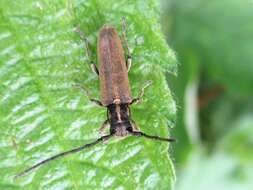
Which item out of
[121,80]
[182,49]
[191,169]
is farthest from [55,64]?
[191,169]

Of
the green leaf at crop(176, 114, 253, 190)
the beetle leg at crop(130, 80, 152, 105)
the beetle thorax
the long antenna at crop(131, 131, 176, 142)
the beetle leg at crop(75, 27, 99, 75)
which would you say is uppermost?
the beetle leg at crop(75, 27, 99, 75)

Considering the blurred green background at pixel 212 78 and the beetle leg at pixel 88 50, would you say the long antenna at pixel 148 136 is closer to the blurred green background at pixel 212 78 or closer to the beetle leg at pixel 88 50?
the beetle leg at pixel 88 50

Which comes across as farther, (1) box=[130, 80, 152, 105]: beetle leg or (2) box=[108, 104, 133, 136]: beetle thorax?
(2) box=[108, 104, 133, 136]: beetle thorax

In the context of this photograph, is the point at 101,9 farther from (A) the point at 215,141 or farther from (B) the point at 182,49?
(A) the point at 215,141

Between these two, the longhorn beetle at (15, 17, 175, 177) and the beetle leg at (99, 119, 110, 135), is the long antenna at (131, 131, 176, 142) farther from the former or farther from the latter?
the beetle leg at (99, 119, 110, 135)

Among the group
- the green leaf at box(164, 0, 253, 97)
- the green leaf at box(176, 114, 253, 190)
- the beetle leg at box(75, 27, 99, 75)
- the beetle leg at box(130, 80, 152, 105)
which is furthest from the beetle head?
the green leaf at box(176, 114, 253, 190)

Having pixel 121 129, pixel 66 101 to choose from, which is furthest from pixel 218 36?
pixel 66 101
